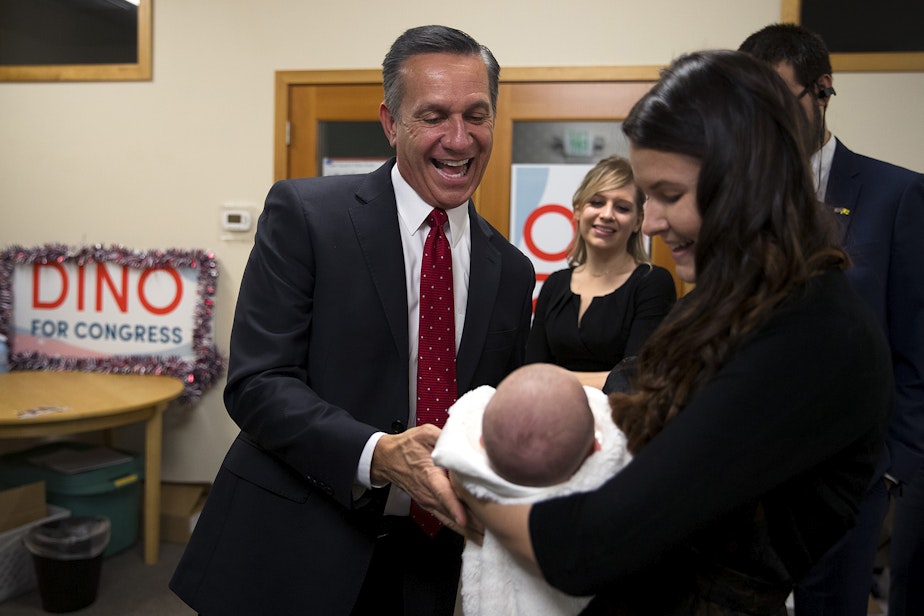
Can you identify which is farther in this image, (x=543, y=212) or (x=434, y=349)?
(x=543, y=212)

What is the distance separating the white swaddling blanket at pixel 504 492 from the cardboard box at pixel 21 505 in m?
2.77

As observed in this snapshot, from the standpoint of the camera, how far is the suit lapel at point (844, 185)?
186 cm

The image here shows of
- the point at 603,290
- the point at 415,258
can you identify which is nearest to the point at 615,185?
the point at 603,290

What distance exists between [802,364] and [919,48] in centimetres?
338

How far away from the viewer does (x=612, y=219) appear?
2574mm

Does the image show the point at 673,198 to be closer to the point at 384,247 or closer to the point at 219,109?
the point at 384,247

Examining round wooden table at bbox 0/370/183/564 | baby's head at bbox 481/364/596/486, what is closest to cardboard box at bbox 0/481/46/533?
round wooden table at bbox 0/370/183/564

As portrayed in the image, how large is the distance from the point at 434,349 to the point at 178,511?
2816 millimetres

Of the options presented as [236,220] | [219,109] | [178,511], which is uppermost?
[219,109]

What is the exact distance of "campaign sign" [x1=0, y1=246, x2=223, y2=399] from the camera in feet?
12.5

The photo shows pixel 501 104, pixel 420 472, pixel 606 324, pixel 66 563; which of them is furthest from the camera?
pixel 501 104

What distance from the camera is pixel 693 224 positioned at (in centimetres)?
97

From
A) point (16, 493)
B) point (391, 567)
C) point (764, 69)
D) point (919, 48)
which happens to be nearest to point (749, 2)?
point (919, 48)

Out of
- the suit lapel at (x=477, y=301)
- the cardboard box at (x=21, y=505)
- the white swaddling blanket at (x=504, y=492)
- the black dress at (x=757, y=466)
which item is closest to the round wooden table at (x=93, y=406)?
the cardboard box at (x=21, y=505)
